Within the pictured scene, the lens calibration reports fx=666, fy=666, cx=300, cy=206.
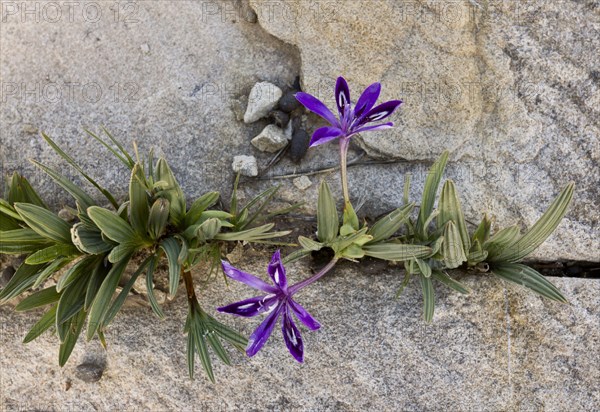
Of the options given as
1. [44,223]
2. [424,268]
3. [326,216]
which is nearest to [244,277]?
[326,216]

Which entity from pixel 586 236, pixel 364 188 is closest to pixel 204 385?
pixel 364 188

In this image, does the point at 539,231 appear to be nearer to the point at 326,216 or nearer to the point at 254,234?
the point at 326,216

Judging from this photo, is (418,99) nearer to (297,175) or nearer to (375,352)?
(297,175)

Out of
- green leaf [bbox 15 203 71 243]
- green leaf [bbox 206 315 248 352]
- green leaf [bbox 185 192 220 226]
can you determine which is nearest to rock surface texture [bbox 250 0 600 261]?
green leaf [bbox 185 192 220 226]

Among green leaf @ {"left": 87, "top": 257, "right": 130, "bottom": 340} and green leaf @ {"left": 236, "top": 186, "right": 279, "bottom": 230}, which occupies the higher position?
green leaf @ {"left": 236, "top": 186, "right": 279, "bottom": 230}

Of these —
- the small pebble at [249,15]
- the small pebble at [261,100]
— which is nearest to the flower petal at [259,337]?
the small pebble at [261,100]

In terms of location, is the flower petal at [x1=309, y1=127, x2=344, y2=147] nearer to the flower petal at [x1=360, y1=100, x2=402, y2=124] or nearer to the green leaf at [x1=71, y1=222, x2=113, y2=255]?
the flower petal at [x1=360, y1=100, x2=402, y2=124]

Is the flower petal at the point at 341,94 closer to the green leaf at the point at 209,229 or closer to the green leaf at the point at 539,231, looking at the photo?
the green leaf at the point at 209,229
